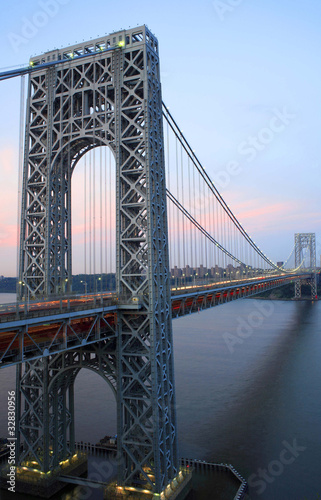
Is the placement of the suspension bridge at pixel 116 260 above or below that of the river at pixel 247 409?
above

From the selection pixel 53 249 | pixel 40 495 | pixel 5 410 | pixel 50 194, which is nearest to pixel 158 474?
pixel 40 495

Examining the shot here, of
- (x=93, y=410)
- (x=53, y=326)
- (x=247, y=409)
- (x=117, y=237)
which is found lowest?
(x=247, y=409)

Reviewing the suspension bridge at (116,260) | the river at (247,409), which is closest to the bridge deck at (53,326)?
the suspension bridge at (116,260)

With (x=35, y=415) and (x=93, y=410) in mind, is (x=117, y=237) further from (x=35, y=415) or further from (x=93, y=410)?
(x=93, y=410)

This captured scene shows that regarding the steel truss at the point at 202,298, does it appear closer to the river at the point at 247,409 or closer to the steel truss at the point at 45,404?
the steel truss at the point at 45,404

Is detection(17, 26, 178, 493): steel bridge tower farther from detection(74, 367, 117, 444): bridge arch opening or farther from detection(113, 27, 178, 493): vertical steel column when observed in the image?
detection(74, 367, 117, 444): bridge arch opening

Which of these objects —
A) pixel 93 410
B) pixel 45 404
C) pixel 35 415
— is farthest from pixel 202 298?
pixel 35 415

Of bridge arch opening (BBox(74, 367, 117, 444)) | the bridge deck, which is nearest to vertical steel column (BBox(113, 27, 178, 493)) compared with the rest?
the bridge deck
